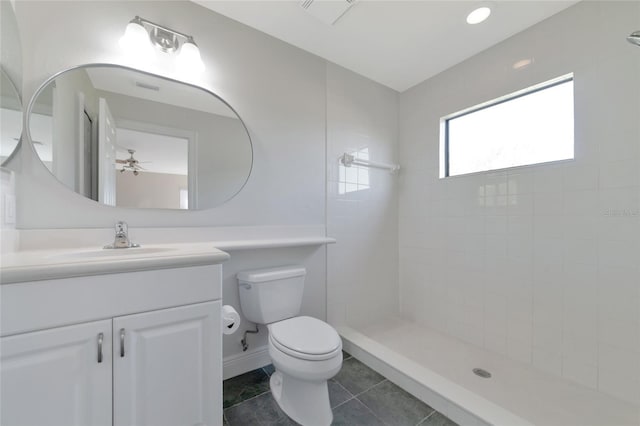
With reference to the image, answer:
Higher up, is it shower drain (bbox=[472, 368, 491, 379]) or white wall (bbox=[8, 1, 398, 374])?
white wall (bbox=[8, 1, 398, 374])

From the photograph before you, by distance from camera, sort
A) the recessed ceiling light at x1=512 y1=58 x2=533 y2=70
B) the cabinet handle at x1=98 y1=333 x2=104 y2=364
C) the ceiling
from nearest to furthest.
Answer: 1. the cabinet handle at x1=98 y1=333 x2=104 y2=364
2. the ceiling
3. the recessed ceiling light at x1=512 y1=58 x2=533 y2=70

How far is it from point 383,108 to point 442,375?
215cm

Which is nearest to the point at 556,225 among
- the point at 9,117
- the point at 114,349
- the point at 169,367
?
the point at 169,367

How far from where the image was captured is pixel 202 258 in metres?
Result: 0.98

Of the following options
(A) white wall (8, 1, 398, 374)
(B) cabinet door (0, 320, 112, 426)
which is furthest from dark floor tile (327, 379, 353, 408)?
(B) cabinet door (0, 320, 112, 426)

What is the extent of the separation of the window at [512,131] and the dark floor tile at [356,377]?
163cm

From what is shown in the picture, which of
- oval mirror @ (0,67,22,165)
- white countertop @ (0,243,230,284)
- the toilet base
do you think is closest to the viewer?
white countertop @ (0,243,230,284)

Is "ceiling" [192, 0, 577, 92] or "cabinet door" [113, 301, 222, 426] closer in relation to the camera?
"cabinet door" [113, 301, 222, 426]

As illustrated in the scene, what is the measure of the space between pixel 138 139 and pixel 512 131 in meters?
2.41

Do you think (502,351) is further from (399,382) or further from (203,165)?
(203,165)

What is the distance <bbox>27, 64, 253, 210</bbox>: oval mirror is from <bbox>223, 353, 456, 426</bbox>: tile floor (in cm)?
111

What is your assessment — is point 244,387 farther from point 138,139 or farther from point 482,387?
point 138,139

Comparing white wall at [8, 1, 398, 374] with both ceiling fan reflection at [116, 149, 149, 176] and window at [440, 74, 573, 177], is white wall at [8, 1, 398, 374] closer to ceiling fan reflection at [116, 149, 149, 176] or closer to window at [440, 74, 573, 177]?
ceiling fan reflection at [116, 149, 149, 176]

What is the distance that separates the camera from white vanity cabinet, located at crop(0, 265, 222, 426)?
28.9 inches
